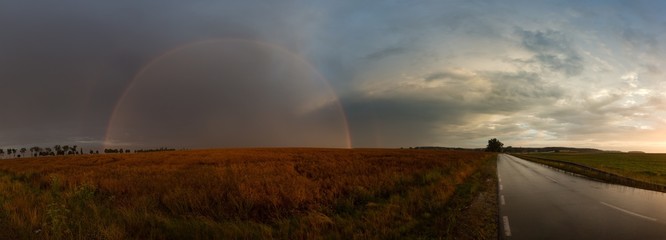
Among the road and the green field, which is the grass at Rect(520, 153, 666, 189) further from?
the road

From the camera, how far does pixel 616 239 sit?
26.5 feet

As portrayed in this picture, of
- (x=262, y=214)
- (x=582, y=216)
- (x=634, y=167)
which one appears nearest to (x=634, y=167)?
(x=634, y=167)

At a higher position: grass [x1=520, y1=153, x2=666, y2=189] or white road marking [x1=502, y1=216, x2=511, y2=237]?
grass [x1=520, y1=153, x2=666, y2=189]

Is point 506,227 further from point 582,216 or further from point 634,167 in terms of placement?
point 634,167

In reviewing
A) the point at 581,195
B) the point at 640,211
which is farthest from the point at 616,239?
the point at 581,195

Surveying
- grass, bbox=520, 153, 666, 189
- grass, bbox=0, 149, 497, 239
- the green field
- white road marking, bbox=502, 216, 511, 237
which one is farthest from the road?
the green field

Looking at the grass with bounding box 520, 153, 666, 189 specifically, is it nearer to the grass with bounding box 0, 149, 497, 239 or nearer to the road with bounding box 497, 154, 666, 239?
the road with bounding box 497, 154, 666, 239

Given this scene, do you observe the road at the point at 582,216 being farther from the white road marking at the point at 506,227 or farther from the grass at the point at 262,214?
the grass at the point at 262,214

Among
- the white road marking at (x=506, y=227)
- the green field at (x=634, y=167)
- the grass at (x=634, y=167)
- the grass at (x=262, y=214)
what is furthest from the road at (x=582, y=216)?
the green field at (x=634, y=167)

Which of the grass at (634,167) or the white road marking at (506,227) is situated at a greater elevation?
the grass at (634,167)

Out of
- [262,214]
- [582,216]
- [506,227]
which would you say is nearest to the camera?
[506,227]

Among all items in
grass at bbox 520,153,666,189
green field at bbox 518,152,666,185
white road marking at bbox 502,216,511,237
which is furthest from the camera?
green field at bbox 518,152,666,185

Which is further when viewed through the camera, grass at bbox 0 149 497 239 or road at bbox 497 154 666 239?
road at bbox 497 154 666 239

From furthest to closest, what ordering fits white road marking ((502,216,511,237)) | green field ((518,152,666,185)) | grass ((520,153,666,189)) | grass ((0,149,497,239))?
1. green field ((518,152,666,185))
2. grass ((520,153,666,189))
3. white road marking ((502,216,511,237))
4. grass ((0,149,497,239))
